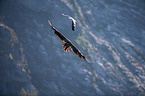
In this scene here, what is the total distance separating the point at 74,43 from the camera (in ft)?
74.3

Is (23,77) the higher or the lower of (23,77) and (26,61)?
the lower

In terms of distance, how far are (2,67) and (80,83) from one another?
15.5 meters

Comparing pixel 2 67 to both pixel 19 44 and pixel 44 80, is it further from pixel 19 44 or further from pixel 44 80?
pixel 44 80

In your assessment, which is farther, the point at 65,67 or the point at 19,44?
the point at 19,44

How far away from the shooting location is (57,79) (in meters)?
22.1

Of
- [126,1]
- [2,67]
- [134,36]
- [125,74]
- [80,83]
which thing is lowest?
[2,67]

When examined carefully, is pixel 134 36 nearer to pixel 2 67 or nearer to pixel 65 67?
pixel 65 67

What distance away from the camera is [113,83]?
744 inches

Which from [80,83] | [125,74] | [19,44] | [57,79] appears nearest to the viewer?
[125,74]

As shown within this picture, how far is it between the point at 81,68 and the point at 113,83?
20.2 feet

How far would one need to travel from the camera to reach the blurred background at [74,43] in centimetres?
2006

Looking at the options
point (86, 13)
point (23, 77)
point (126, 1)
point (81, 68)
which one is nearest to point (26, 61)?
point (23, 77)

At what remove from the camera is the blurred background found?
20062mm

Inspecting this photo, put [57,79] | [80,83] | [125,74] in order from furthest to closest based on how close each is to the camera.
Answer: [57,79] → [80,83] → [125,74]
